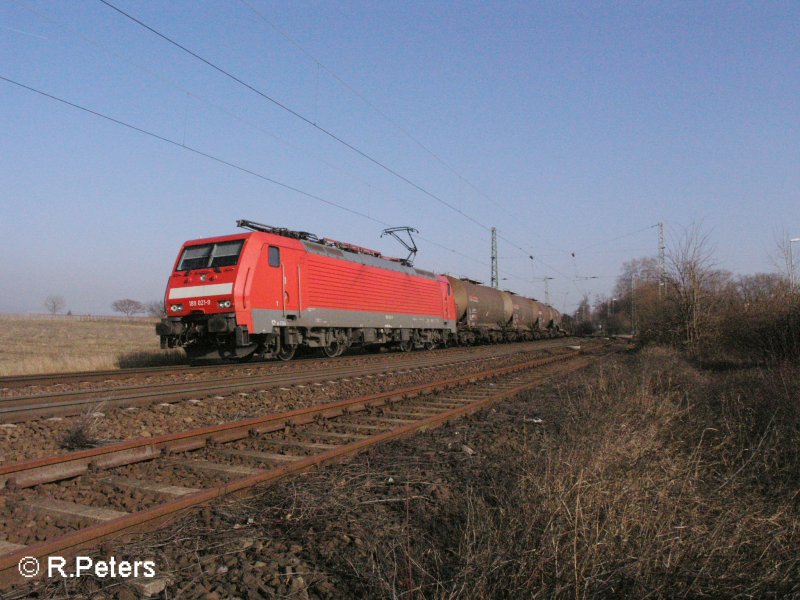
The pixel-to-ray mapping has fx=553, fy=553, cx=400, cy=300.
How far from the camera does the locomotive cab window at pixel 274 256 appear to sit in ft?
47.3

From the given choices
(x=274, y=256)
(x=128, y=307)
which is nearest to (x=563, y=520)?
(x=274, y=256)

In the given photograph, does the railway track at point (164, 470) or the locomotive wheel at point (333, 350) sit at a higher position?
the locomotive wheel at point (333, 350)

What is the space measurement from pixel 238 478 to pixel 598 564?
308cm

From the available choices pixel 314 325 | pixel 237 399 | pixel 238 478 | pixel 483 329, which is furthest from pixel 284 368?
pixel 483 329

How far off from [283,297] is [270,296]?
0.58 m

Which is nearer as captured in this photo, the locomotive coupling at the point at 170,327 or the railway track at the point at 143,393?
the railway track at the point at 143,393

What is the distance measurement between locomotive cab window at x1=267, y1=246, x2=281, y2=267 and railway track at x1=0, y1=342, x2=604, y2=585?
288 inches

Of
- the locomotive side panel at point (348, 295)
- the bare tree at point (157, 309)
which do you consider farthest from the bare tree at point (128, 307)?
the locomotive side panel at point (348, 295)

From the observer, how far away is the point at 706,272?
19.8 metres

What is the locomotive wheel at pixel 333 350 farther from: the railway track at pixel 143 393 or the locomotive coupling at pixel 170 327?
the locomotive coupling at pixel 170 327

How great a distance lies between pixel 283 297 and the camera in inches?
584

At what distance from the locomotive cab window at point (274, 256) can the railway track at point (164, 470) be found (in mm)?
7320

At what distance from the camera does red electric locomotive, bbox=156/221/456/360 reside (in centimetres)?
1353

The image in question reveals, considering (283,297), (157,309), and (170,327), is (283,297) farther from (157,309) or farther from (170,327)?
(157,309)
